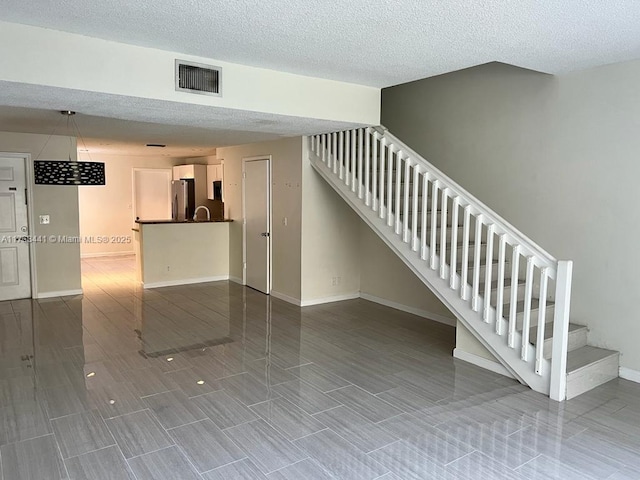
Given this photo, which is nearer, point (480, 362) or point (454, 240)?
point (454, 240)

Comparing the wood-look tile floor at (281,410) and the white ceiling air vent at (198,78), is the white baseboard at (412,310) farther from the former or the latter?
the white ceiling air vent at (198,78)

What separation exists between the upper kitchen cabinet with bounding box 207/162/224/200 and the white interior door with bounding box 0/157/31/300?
3.94 meters

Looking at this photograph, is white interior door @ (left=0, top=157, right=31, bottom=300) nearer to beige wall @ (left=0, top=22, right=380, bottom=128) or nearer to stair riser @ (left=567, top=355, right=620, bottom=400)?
beige wall @ (left=0, top=22, right=380, bottom=128)

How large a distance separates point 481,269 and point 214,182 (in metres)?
6.96

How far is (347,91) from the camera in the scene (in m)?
4.72

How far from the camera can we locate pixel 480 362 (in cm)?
427

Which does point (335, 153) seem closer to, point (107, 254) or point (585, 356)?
point (585, 356)

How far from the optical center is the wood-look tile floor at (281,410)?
2711 millimetres

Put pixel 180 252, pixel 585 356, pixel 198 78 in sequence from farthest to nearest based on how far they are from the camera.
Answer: pixel 180 252 < pixel 585 356 < pixel 198 78

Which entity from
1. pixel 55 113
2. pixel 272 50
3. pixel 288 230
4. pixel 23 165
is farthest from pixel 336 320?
pixel 23 165

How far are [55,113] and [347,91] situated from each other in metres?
3.02

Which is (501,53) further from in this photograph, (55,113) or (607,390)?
(55,113)

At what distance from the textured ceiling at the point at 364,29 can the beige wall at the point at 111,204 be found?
27.8 feet

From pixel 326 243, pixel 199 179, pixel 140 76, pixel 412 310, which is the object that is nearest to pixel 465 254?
pixel 412 310
